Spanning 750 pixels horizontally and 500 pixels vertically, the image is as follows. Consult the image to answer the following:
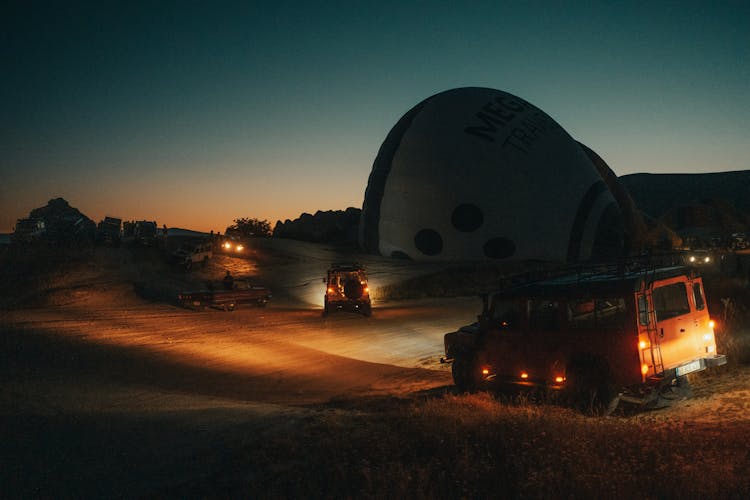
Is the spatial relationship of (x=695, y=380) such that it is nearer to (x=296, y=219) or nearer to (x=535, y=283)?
(x=535, y=283)

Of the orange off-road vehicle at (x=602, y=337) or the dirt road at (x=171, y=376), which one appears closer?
the dirt road at (x=171, y=376)

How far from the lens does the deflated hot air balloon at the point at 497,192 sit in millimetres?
40375

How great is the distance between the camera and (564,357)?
8789 mm

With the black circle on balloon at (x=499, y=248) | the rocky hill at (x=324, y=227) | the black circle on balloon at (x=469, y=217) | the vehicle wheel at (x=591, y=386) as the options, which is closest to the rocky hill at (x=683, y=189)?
the rocky hill at (x=324, y=227)

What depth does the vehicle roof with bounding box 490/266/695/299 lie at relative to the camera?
26.6ft

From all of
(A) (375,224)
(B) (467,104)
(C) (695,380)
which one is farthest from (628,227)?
(C) (695,380)

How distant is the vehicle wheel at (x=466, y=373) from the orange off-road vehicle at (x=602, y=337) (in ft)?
0.43

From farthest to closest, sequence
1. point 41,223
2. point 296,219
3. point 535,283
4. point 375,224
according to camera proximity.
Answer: point 296,219 → point 375,224 → point 41,223 → point 535,283

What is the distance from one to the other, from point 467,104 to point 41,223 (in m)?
30.6

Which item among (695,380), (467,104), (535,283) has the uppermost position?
(467,104)

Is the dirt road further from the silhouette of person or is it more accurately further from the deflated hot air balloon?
the deflated hot air balloon

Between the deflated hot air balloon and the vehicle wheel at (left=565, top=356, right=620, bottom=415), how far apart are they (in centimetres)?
3197

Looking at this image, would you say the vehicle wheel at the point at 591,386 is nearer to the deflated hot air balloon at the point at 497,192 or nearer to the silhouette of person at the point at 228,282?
the silhouette of person at the point at 228,282

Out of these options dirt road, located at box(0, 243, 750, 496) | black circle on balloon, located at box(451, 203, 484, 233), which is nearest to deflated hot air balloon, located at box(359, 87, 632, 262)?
black circle on balloon, located at box(451, 203, 484, 233)
